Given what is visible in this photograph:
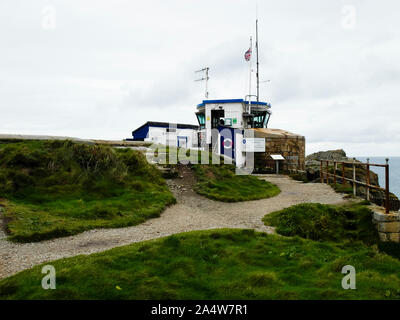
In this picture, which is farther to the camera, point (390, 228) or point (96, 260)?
point (390, 228)

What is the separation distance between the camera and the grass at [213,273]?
4.96 m

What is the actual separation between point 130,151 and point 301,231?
34.8 ft

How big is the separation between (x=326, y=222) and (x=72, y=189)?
30.8 feet

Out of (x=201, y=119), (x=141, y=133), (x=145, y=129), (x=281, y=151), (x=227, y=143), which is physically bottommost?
(x=281, y=151)

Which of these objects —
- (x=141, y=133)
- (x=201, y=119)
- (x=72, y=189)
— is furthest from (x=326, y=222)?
(x=141, y=133)

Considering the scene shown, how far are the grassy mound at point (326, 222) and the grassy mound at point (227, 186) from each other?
13.1 ft

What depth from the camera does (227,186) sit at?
16.7m

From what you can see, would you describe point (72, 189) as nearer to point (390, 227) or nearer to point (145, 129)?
point (390, 227)

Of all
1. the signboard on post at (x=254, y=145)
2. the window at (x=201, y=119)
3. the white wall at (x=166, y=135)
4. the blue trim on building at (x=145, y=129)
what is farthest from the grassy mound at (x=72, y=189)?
the blue trim on building at (x=145, y=129)

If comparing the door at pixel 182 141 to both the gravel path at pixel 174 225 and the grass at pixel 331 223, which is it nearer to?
the gravel path at pixel 174 225

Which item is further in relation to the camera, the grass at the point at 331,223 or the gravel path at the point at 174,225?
the grass at the point at 331,223
